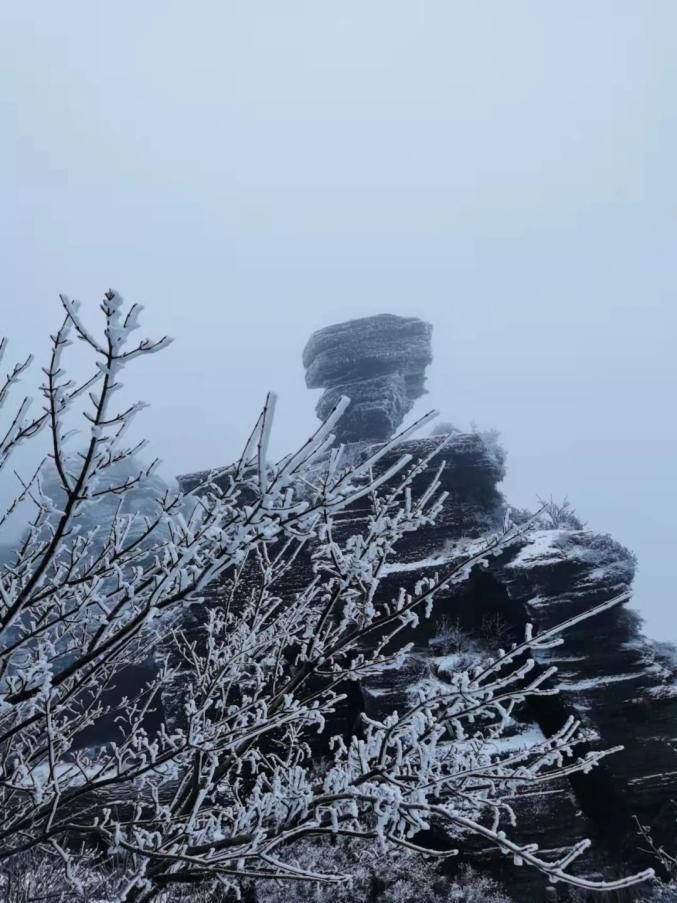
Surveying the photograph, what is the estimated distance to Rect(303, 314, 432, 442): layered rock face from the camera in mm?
21953

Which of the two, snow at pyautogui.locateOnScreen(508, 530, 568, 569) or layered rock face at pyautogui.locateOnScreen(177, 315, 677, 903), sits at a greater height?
snow at pyautogui.locateOnScreen(508, 530, 568, 569)

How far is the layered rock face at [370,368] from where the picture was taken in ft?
72.0

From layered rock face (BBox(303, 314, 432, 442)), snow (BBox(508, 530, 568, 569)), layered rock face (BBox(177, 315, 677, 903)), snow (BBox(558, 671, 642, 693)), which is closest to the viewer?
layered rock face (BBox(177, 315, 677, 903))

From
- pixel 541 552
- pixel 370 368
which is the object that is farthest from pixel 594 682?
pixel 370 368

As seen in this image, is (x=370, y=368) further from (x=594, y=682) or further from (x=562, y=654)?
(x=594, y=682)

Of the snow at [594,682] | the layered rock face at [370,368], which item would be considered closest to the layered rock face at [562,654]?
the snow at [594,682]

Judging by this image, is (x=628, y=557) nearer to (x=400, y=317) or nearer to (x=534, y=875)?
(x=534, y=875)

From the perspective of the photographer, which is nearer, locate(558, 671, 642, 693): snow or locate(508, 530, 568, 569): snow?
locate(558, 671, 642, 693): snow

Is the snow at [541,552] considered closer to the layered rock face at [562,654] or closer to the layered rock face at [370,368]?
the layered rock face at [562,654]

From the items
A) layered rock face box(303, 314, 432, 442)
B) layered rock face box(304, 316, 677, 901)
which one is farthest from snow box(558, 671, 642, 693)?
layered rock face box(303, 314, 432, 442)

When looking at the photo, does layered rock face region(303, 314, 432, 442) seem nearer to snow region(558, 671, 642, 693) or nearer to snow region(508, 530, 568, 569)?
snow region(508, 530, 568, 569)

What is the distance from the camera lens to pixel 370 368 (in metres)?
24.2

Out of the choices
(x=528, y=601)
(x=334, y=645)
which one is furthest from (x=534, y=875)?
(x=334, y=645)

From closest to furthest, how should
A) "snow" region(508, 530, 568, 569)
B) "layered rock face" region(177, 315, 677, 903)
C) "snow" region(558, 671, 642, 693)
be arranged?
"layered rock face" region(177, 315, 677, 903) < "snow" region(558, 671, 642, 693) < "snow" region(508, 530, 568, 569)
